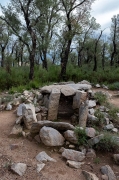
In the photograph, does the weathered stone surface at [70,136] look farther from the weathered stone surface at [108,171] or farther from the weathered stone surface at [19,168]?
the weathered stone surface at [19,168]

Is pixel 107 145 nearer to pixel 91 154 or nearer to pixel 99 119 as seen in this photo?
pixel 91 154

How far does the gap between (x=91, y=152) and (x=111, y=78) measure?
829cm

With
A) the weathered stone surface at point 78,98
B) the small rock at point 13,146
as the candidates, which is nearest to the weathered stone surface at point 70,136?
the small rock at point 13,146

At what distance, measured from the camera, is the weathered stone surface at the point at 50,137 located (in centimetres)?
352

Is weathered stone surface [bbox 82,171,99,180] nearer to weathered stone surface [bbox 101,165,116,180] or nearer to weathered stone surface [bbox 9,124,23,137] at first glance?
weathered stone surface [bbox 101,165,116,180]

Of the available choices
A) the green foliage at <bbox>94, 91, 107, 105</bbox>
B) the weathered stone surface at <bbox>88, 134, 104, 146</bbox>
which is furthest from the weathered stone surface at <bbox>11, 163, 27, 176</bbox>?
the green foliage at <bbox>94, 91, 107, 105</bbox>

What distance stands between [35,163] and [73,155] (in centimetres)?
64

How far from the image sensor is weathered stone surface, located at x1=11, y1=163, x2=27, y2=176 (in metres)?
2.75

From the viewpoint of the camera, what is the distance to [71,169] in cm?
296

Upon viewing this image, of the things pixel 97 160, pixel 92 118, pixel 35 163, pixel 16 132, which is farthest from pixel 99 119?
pixel 35 163

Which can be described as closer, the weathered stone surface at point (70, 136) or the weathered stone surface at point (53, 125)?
the weathered stone surface at point (70, 136)

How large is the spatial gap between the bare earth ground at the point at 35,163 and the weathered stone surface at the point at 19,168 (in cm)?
5

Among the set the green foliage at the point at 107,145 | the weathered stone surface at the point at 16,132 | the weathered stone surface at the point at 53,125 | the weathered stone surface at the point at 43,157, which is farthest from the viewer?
the weathered stone surface at the point at 16,132

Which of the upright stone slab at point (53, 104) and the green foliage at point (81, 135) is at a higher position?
the upright stone slab at point (53, 104)
